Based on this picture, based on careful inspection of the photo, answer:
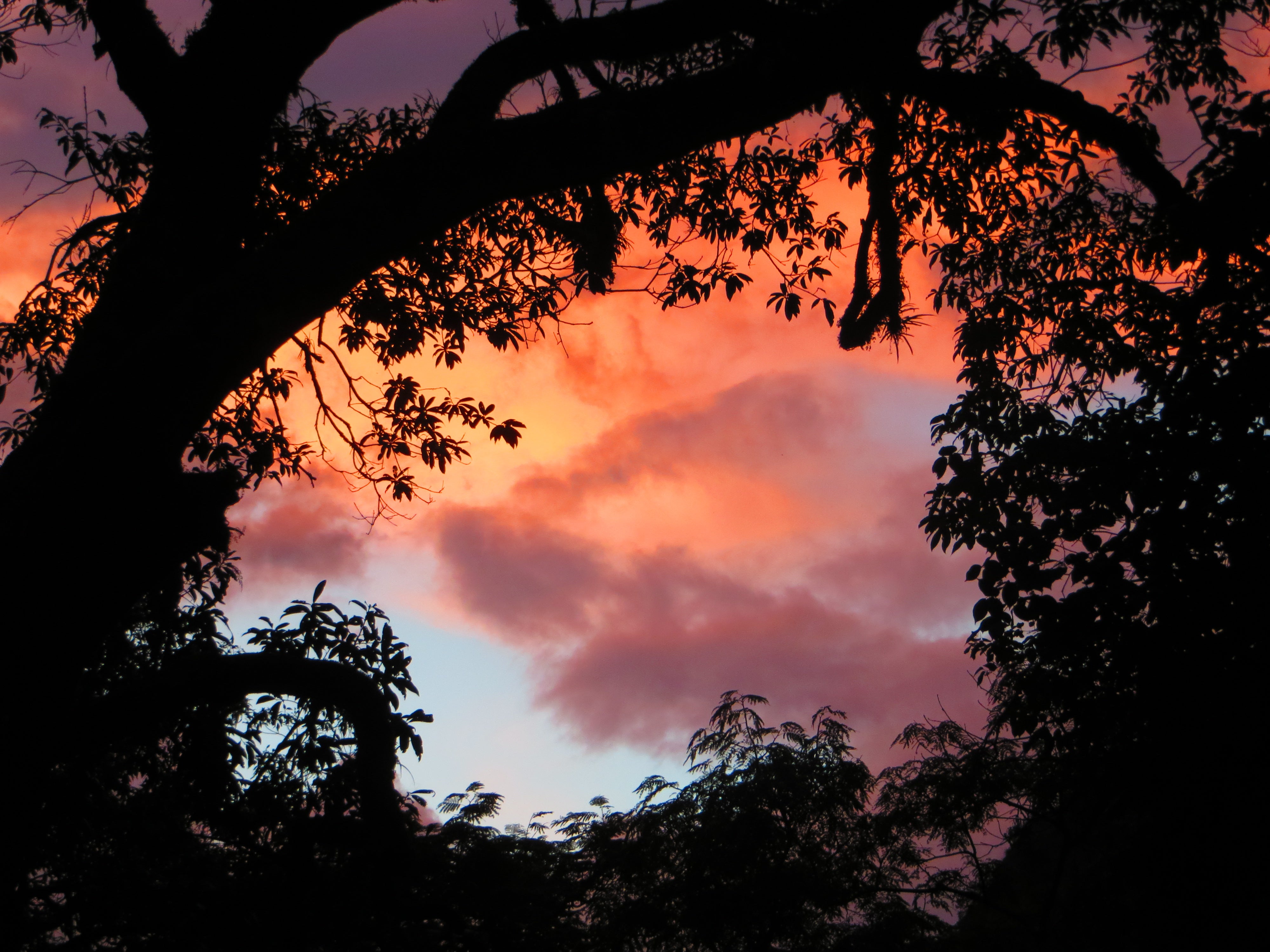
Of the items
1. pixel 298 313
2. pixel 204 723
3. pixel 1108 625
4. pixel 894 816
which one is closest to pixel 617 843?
pixel 894 816

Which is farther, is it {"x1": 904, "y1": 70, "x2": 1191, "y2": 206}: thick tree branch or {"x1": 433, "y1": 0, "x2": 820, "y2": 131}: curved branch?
{"x1": 904, "y1": 70, "x2": 1191, "y2": 206}: thick tree branch

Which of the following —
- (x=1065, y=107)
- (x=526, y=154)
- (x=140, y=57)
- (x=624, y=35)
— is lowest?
(x=526, y=154)

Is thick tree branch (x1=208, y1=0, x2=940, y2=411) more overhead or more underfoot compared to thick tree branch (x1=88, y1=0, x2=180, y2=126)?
more underfoot

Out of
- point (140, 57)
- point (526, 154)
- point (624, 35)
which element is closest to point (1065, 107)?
point (624, 35)

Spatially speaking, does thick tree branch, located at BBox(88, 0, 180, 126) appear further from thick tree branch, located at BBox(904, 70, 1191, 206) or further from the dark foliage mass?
thick tree branch, located at BBox(904, 70, 1191, 206)

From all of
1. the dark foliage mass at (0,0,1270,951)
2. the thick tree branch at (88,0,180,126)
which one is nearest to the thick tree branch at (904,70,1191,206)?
the dark foliage mass at (0,0,1270,951)

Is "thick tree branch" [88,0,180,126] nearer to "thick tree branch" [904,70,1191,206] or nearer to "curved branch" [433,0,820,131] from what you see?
"curved branch" [433,0,820,131]

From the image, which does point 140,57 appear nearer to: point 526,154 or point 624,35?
point 526,154

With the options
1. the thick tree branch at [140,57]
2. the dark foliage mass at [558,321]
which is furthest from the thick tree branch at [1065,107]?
the thick tree branch at [140,57]

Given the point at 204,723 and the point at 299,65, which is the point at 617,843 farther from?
the point at 299,65

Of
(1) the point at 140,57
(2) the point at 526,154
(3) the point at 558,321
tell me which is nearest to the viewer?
(2) the point at 526,154

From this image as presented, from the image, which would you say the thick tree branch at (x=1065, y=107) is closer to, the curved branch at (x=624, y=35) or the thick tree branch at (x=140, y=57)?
the curved branch at (x=624, y=35)

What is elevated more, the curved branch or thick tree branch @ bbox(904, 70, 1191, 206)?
the curved branch

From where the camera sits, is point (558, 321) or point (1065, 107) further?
point (558, 321)
